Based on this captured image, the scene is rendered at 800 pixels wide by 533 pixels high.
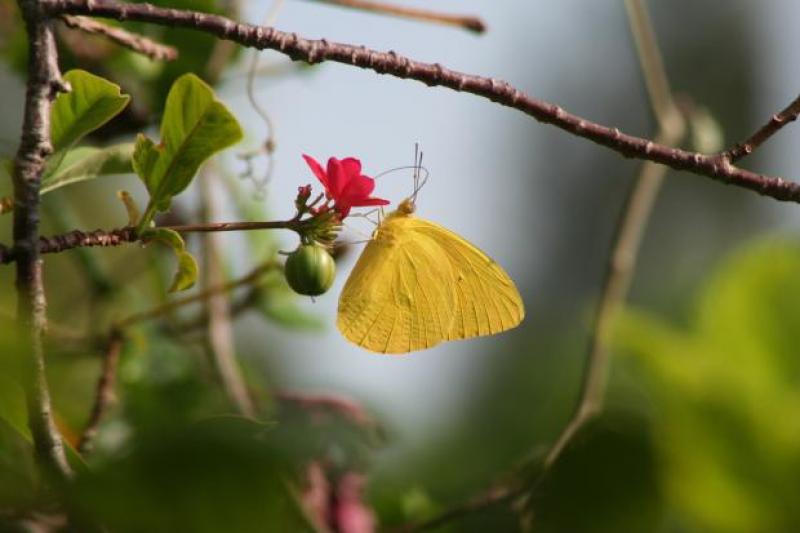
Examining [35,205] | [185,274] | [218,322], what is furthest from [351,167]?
[218,322]

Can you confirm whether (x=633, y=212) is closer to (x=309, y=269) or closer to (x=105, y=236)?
(x=309, y=269)

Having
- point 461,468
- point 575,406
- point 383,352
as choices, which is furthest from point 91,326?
point 575,406

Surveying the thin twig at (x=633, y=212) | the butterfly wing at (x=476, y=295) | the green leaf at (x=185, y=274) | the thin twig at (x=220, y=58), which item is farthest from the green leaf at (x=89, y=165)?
the thin twig at (x=220, y=58)

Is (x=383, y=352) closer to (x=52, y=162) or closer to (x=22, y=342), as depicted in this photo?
(x=52, y=162)

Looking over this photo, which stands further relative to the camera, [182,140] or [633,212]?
[633,212]

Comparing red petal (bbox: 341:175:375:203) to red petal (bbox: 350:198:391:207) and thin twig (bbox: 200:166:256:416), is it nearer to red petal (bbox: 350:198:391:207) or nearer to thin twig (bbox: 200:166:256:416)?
red petal (bbox: 350:198:391:207)
